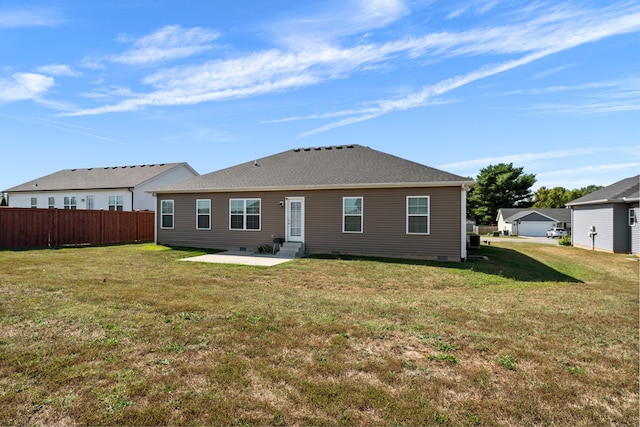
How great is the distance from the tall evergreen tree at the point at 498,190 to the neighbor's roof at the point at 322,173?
46122 mm

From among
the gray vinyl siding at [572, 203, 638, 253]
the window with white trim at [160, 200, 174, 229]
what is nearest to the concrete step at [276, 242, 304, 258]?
the window with white trim at [160, 200, 174, 229]

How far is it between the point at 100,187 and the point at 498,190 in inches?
2239

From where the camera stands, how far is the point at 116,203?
24.9 meters

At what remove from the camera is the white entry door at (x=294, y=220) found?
46.1ft

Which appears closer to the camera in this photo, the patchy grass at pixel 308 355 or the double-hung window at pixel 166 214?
the patchy grass at pixel 308 355

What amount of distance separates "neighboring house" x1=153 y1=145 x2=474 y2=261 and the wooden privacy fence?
4.04 metres

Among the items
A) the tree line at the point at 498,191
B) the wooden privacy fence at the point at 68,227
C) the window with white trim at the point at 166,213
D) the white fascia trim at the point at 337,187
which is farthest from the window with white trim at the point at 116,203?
the tree line at the point at 498,191

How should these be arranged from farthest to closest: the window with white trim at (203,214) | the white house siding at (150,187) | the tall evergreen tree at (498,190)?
the tall evergreen tree at (498,190)
the white house siding at (150,187)
the window with white trim at (203,214)

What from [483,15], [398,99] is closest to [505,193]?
[398,99]

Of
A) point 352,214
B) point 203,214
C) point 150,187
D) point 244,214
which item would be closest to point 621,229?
point 352,214

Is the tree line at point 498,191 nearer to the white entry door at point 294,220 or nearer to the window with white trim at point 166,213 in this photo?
the white entry door at point 294,220

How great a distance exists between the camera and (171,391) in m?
2.81

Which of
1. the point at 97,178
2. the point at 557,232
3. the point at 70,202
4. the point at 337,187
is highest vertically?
the point at 97,178

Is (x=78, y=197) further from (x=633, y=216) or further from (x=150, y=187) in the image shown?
(x=633, y=216)
